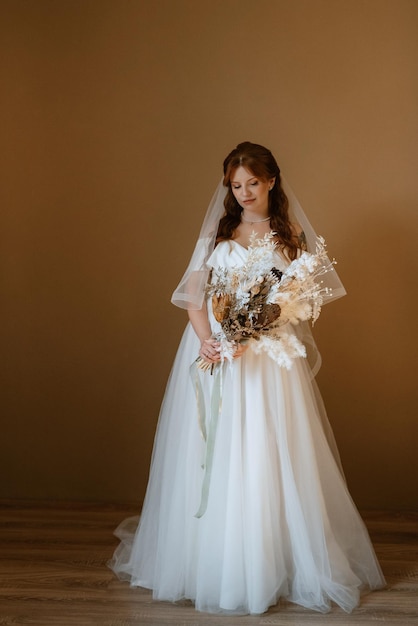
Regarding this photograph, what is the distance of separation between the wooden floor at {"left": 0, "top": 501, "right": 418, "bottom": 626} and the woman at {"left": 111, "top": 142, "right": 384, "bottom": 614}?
0.07m

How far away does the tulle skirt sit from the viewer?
103 inches

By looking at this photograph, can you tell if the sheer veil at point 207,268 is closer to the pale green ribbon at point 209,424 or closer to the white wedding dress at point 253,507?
the white wedding dress at point 253,507

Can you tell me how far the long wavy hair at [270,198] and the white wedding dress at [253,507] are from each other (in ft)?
0.52

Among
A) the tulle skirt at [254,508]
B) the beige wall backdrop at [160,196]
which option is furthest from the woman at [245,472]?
the beige wall backdrop at [160,196]

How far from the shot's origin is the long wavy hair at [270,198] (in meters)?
2.80

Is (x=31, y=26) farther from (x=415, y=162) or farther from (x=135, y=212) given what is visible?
(x=415, y=162)

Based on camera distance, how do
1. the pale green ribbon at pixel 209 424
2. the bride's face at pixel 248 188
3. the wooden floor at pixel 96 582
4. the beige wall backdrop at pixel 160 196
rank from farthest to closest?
the beige wall backdrop at pixel 160 196 → the bride's face at pixel 248 188 → the pale green ribbon at pixel 209 424 → the wooden floor at pixel 96 582

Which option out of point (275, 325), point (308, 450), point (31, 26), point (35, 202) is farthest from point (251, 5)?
point (308, 450)

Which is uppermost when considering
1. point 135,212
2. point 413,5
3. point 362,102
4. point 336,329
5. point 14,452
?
point 413,5

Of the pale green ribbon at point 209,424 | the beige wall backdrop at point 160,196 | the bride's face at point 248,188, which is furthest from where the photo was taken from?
the beige wall backdrop at point 160,196

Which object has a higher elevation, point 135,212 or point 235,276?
point 135,212

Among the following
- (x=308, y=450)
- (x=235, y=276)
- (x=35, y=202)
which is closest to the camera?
(x=235, y=276)

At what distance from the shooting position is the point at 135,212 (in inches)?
145

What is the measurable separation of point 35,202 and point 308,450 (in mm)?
1952
